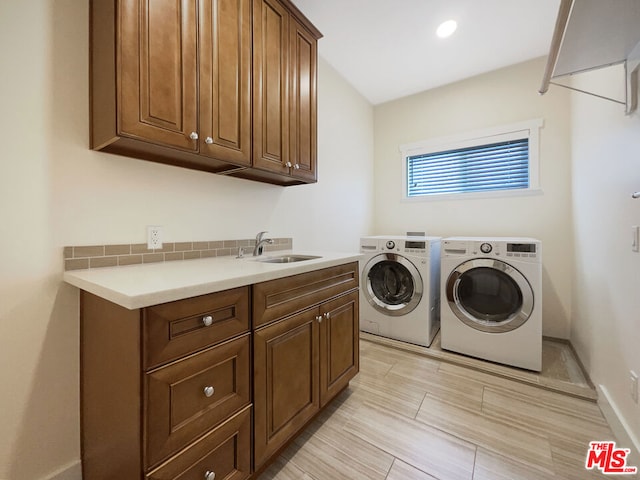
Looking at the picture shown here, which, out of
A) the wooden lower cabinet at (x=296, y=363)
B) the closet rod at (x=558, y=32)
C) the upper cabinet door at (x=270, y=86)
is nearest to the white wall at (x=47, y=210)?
the upper cabinet door at (x=270, y=86)

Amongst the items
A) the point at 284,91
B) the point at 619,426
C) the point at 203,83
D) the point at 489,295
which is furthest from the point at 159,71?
the point at 619,426

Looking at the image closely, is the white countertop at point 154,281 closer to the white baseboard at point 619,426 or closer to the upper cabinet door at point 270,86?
the upper cabinet door at point 270,86

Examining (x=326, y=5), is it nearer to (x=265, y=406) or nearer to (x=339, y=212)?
(x=339, y=212)

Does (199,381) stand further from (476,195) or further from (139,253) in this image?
(476,195)

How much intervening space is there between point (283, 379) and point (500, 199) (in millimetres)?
2703

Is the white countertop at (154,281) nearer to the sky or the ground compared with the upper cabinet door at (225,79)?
nearer to the ground

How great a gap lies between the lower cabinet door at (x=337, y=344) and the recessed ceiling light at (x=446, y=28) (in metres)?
2.17

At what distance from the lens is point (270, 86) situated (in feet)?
4.96

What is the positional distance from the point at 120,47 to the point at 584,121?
9.28 feet

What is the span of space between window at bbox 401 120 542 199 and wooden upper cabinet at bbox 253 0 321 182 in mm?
1792

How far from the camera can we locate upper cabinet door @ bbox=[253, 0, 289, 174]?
4.68 feet

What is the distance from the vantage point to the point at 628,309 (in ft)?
4.09

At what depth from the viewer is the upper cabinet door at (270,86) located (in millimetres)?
1428

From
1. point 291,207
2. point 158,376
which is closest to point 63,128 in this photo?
point 158,376
